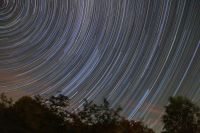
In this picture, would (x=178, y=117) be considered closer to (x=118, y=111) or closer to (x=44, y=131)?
(x=118, y=111)

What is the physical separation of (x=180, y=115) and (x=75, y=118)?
7031mm

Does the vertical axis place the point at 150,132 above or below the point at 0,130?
above

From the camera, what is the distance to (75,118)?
3000cm

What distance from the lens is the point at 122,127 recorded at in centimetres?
2961

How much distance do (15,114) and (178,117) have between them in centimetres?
1067

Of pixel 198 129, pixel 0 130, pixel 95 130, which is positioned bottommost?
pixel 0 130

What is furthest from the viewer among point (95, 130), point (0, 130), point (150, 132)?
point (150, 132)

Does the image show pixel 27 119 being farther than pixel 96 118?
No

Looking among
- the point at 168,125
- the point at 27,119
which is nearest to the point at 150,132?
the point at 168,125

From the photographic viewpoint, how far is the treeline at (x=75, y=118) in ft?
91.6

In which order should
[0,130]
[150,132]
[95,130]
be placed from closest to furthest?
[0,130], [95,130], [150,132]

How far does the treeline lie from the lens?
91.6 ft

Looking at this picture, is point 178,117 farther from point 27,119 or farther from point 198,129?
point 27,119

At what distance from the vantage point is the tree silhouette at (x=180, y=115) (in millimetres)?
31797
